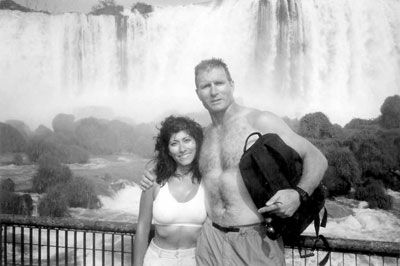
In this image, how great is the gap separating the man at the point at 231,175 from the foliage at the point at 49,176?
3608 mm

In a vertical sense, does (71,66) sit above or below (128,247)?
above

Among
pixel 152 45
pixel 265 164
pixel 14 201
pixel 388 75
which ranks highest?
pixel 152 45

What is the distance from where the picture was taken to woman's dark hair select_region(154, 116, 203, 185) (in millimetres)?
2037

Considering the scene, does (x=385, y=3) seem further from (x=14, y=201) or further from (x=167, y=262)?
(x=14, y=201)

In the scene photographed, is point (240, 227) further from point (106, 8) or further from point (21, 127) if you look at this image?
point (106, 8)

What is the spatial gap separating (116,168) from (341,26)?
143 inches

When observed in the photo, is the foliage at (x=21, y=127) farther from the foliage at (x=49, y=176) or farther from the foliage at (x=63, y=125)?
the foliage at (x=49, y=176)

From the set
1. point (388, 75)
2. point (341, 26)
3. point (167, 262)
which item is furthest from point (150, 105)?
point (167, 262)

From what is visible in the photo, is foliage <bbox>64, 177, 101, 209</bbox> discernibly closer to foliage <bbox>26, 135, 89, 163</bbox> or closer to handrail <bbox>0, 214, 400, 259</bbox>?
foliage <bbox>26, 135, 89, 163</bbox>

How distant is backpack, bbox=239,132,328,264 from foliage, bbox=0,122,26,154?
442 centimetres

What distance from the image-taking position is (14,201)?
5258mm

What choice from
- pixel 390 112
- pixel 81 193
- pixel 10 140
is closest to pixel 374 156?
pixel 390 112

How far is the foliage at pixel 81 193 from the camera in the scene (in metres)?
5.26

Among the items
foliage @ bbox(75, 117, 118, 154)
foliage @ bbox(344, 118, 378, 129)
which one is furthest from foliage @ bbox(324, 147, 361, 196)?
foliage @ bbox(75, 117, 118, 154)
